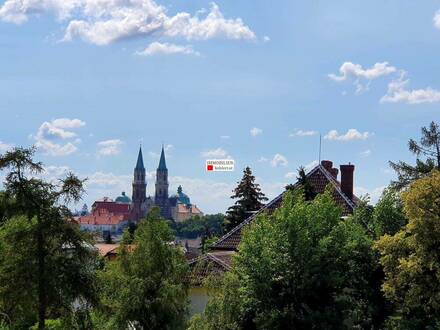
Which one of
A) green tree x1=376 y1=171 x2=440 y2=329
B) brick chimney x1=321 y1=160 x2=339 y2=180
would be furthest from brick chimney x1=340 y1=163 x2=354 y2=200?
green tree x1=376 y1=171 x2=440 y2=329

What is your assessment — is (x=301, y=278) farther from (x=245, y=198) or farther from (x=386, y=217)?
(x=245, y=198)

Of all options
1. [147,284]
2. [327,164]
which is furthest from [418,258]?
[327,164]

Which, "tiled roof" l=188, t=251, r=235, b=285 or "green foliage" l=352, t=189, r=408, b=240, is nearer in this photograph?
"green foliage" l=352, t=189, r=408, b=240

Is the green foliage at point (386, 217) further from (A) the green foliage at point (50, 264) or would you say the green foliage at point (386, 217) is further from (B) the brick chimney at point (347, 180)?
(A) the green foliage at point (50, 264)

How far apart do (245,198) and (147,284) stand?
26.7m

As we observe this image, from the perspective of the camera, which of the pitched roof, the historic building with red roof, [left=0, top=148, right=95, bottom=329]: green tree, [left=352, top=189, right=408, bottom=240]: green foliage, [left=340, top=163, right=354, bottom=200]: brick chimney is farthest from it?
[left=340, top=163, right=354, bottom=200]: brick chimney

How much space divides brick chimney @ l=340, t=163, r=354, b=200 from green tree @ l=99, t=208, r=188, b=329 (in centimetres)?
1246

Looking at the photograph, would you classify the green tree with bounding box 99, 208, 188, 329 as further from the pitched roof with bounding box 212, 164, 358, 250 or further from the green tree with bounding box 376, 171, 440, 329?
the pitched roof with bounding box 212, 164, 358, 250

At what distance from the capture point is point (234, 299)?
2303 centimetres

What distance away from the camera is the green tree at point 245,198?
49375 millimetres

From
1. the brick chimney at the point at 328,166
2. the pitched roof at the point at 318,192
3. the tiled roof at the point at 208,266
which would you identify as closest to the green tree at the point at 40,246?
the tiled roof at the point at 208,266

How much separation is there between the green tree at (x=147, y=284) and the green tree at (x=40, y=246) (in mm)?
3073

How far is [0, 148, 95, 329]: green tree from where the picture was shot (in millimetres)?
19500

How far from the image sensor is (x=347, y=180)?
34.4 m
